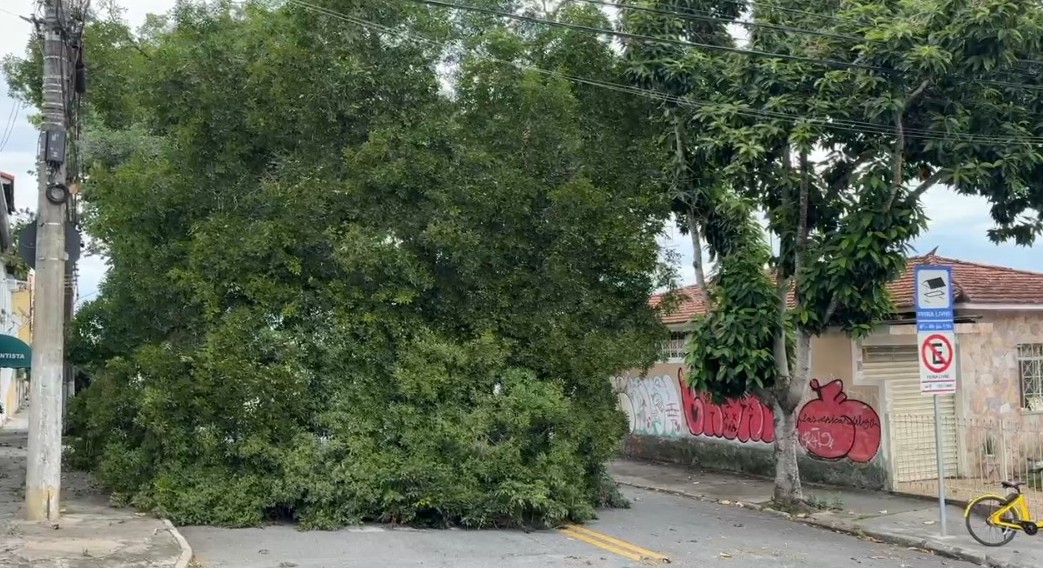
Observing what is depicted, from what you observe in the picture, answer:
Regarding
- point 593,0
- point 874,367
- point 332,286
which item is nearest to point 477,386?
point 332,286

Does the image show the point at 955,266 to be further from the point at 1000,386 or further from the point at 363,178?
the point at 363,178

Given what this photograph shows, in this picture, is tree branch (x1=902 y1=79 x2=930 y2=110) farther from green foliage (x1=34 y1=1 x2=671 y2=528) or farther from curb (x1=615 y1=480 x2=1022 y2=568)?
curb (x1=615 y1=480 x2=1022 y2=568)

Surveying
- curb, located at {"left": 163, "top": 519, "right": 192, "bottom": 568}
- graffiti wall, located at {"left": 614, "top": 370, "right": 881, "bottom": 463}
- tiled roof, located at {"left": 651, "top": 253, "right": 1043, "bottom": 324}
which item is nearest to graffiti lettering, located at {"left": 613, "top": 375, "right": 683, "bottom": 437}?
graffiti wall, located at {"left": 614, "top": 370, "right": 881, "bottom": 463}

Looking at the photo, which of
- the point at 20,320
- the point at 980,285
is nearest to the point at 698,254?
the point at 980,285

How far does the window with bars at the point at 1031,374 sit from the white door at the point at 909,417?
1.61 metres

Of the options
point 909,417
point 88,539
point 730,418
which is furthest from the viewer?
point 730,418

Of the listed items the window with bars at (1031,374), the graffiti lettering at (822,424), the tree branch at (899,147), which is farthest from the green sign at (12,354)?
the window with bars at (1031,374)

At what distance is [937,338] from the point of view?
1209cm

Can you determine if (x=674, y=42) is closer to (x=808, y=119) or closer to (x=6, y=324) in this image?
(x=808, y=119)

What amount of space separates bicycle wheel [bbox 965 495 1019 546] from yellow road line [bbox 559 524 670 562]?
4.02 meters

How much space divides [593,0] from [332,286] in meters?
5.03

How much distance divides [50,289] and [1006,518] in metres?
11.4

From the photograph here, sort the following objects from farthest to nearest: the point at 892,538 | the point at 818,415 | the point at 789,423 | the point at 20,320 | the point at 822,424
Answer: the point at 20,320 → the point at 818,415 → the point at 822,424 → the point at 789,423 → the point at 892,538

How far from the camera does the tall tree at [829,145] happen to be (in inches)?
484
